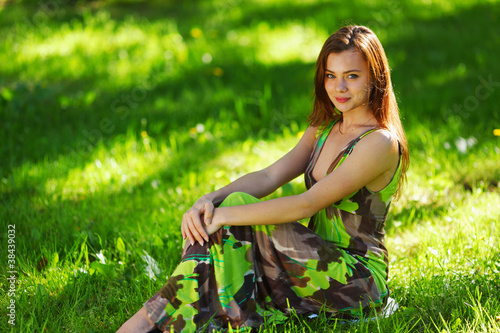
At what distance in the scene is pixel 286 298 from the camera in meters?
2.18

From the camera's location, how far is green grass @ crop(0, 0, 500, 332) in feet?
7.97

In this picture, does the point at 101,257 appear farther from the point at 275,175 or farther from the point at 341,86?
the point at 341,86

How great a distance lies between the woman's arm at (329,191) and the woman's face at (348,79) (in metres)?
0.17

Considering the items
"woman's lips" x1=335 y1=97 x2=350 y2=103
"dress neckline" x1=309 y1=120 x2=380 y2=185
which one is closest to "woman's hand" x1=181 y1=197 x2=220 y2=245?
"dress neckline" x1=309 y1=120 x2=380 y2=185

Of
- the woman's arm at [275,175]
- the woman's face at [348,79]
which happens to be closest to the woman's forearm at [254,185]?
the woman's arm at [275,175]

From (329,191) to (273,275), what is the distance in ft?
1.25

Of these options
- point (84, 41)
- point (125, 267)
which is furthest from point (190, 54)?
point (125, 267)

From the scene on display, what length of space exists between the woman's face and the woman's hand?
66 cm

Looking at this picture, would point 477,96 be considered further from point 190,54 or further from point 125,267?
point 125,267

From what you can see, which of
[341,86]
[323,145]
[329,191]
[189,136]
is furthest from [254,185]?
[189,136]

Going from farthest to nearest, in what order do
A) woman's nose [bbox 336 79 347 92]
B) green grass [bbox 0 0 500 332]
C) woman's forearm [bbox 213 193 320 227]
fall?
green grass [bbox 0 0 500 332], woman's nose [bbox 336 79 347 92], woman's forearm [bbox 213 193 320 227]

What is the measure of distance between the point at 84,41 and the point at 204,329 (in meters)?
4.12

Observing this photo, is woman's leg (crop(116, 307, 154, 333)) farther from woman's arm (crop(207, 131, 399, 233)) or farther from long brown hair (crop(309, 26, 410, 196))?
long brown hair (crop(309, 26, 410, 196))

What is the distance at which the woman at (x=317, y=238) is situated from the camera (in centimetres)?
211
